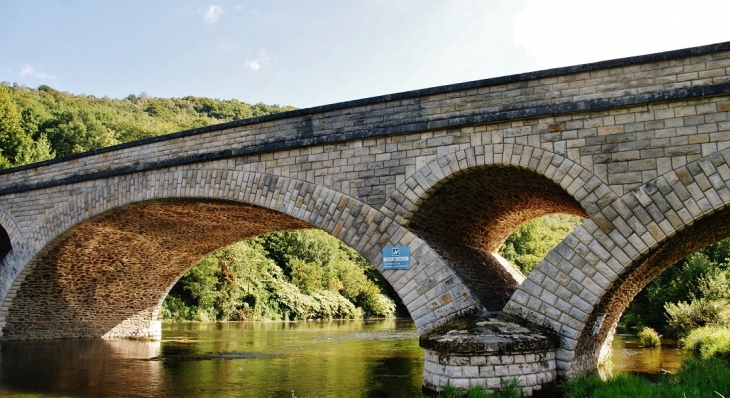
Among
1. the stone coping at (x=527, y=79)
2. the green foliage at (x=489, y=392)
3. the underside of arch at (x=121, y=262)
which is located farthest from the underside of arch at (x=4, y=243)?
the green foliage at (x=489, y=392)

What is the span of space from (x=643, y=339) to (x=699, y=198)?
10945 mm

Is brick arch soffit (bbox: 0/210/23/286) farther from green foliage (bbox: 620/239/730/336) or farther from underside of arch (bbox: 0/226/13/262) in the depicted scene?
green foliage (bbox: 620/239/730/336)

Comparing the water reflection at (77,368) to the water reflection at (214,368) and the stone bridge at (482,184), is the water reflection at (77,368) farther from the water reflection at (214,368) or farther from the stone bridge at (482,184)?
the stone bridge at (482,184)

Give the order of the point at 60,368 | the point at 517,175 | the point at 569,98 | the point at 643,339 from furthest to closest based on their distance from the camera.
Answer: the point at 643,339 < the point at 60,368 < the point at 517,175 < the point at 569,98

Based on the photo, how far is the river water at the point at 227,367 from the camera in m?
9.59

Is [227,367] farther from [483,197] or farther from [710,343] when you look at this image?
[710,343]

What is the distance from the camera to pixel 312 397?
8617mm

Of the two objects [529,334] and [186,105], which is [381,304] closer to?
[529,334]

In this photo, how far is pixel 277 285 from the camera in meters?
34.5

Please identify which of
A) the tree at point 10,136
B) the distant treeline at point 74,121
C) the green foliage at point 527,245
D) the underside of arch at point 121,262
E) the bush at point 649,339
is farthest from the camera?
the green foliage at point 527,245

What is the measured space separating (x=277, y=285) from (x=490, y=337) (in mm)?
28057

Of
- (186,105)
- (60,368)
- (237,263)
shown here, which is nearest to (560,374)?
(60,368)

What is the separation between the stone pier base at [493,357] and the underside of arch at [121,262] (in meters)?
6.58

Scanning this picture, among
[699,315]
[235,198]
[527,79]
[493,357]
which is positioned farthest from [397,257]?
[699,315]
